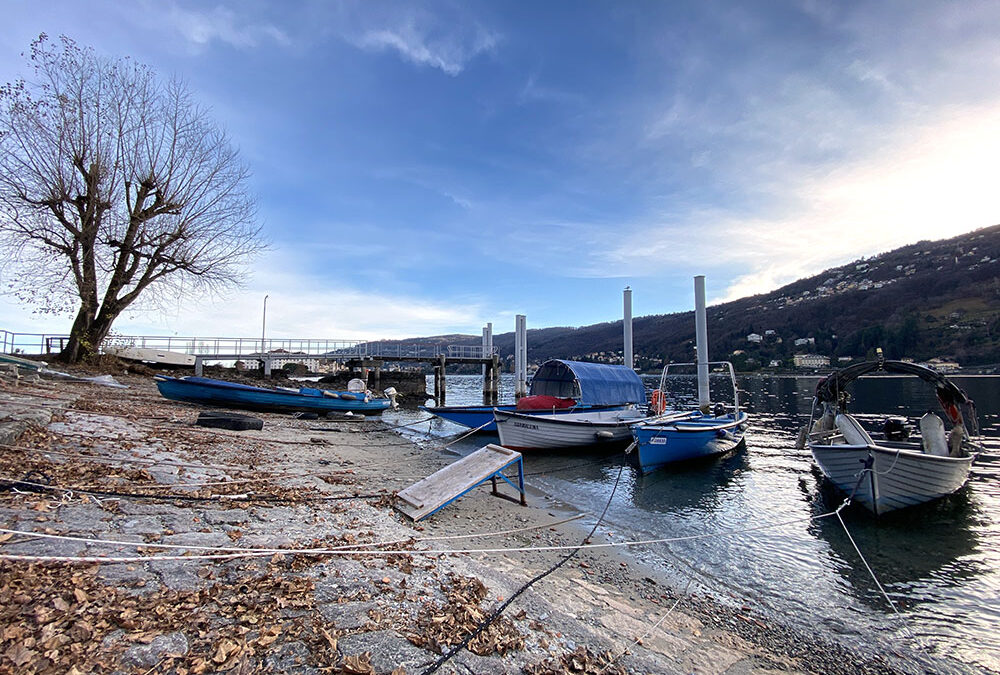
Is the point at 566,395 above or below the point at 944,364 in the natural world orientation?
below

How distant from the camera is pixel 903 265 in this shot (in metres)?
148

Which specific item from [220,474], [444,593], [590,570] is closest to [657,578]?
[590,570]

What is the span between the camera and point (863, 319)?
109688 mm

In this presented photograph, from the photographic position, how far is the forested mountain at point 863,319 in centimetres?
8662

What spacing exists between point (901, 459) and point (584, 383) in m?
13.0

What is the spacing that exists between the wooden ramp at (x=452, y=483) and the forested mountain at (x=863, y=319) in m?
99.9

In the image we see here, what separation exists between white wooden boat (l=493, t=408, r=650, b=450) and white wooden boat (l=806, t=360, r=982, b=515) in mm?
7750

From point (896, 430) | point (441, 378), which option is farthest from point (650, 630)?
point (441, 378)

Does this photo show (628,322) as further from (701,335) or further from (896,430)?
(896,430)

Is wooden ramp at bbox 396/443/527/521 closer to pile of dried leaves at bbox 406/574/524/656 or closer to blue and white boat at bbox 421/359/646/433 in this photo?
pile of dried leaves at bbox 406/574/524/656

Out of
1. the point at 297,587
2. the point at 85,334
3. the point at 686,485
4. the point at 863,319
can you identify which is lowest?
the point at 686,485

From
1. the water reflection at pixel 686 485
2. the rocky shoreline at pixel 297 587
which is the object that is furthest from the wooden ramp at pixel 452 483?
the water reflection at pixel 686 485

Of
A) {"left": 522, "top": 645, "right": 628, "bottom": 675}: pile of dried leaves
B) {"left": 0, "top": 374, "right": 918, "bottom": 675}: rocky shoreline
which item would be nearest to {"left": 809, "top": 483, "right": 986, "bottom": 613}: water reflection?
{"left": 0, "top": 374, "right": 918, "bottom": 675}: rocky shoreline

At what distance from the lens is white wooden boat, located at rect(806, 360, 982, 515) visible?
10234 millimetres
